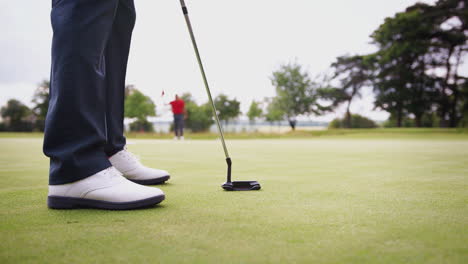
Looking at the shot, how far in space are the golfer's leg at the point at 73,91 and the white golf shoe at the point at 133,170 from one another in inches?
21.1

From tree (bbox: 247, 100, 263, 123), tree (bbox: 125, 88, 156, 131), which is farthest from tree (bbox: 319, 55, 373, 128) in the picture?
tree (bbox: 125, 88, 156, 131)

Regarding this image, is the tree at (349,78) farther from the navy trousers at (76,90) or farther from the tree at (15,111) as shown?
the navy trousers at (76,90)

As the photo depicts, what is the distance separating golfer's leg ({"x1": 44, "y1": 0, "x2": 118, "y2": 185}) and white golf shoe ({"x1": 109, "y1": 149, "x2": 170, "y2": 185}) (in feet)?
1.76

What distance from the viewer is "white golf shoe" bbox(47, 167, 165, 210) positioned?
1395mm

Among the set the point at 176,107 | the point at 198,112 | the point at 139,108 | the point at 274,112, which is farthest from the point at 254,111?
the point at 176,107

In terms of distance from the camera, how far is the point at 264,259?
0.84 metres

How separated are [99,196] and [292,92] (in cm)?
3255

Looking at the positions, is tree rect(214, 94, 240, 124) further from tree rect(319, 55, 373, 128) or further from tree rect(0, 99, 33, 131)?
tree rect(0, 99, 33, 131)

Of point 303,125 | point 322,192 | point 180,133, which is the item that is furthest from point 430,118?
point 322,192

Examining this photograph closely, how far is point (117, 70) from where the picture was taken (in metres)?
1.98

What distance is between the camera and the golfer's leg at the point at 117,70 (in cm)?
194

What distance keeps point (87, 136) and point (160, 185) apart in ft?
2.35

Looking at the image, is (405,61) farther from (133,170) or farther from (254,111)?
(133,170)

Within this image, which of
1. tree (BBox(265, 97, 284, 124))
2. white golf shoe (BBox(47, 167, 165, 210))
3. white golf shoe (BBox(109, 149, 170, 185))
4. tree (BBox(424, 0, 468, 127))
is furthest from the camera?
tree (BBox(265, 97, 284, 124))
